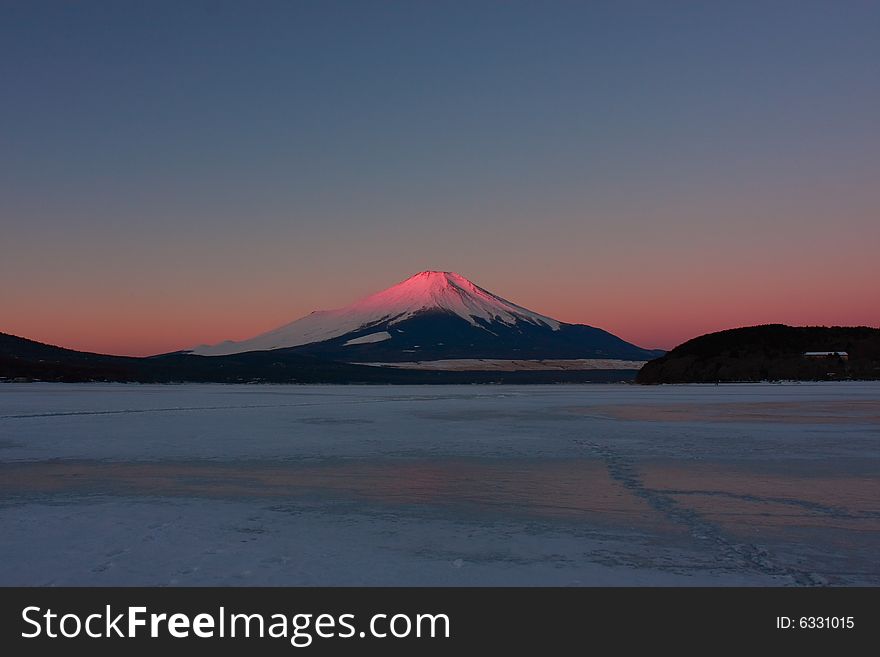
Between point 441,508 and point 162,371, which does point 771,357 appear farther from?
point 441,508

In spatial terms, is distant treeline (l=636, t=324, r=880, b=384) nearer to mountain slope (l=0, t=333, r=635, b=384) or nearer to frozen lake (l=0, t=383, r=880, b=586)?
mountain slope (l=0, t=333, r=635, b=384)

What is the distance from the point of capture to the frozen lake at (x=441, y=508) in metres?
7.11

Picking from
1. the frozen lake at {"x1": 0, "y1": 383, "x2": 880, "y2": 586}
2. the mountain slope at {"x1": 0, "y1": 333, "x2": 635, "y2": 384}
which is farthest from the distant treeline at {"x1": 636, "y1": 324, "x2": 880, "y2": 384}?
the frozen lake at {"x1": 0, "y1": 383, "x2": 880, "y2": 586}

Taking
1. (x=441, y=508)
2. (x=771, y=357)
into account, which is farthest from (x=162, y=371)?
(x=441, y=508)

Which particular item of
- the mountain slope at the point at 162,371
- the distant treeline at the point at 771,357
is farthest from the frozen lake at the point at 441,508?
the mountain slope at the point at 162,371

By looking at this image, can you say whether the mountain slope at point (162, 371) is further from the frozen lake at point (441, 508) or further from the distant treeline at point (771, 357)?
the frozen lake at point (441, 508)

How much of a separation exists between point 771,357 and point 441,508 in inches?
3642

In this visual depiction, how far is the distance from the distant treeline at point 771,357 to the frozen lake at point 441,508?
7070 cm

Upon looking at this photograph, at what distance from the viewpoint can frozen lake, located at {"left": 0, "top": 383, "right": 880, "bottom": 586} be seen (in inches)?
280

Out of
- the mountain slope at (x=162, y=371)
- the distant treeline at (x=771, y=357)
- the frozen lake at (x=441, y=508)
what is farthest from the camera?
the mountain slope at (x=162, y=371)

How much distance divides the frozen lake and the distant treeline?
232 ft
